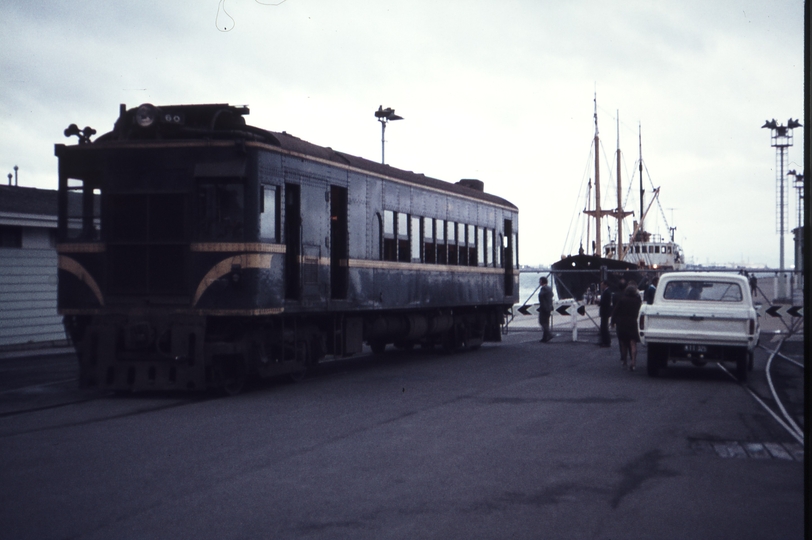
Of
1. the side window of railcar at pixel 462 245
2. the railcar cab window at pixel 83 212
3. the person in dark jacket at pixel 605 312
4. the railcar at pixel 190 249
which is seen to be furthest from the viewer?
the person in dark jacket at pixel 605 312

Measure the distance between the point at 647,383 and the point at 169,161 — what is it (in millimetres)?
8820

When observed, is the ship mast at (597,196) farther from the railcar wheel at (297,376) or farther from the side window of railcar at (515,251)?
the railcar wheel at (297,376)

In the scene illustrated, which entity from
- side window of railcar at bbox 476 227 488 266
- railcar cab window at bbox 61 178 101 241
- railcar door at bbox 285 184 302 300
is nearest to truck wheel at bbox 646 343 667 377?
railcar door at bbox 285 184 302 300

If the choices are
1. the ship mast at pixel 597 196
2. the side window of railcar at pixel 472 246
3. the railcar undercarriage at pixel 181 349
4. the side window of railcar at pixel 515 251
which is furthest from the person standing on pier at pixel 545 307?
the ship mast at pixel 597 196

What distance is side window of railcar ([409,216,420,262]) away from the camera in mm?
19578

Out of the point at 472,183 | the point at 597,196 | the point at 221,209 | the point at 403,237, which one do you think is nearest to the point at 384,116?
the point at 472,183

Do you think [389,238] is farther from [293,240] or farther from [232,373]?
[232,373]

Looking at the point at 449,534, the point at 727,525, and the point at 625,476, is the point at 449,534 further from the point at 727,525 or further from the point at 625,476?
the point at 625,476

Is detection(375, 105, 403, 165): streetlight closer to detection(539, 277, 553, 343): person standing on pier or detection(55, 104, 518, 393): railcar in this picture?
detection(539, 277, 553, 343): person standing on pier

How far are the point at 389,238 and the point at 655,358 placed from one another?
5.66 meters

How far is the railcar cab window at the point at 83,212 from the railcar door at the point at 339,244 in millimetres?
4136

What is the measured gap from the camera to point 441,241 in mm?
21172

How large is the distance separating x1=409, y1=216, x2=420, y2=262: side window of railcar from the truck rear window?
Result: 5228mm

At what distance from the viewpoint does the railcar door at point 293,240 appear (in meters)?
14.7
